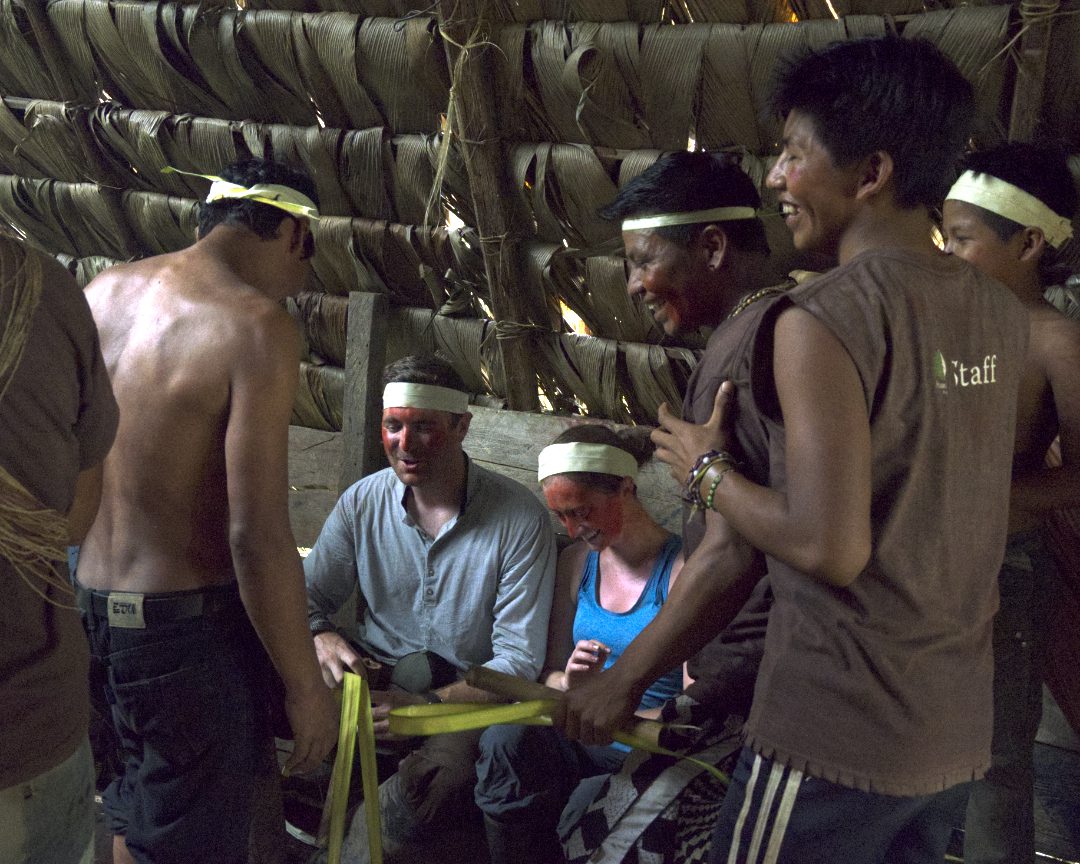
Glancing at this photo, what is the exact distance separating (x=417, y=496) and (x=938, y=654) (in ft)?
7.01

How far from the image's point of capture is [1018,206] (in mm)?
2217

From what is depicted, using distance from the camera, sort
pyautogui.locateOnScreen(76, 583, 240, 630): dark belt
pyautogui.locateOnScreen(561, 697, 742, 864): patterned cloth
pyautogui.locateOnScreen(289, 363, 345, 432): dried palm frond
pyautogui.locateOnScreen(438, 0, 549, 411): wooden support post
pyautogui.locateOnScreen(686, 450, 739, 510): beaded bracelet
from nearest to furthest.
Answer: pyautogui.locateOnScreen(686, 450, 739, 510): beaded bracelet → pyautogui.locateOnScreen(561, 697, 742, 864): patterned cloth → pyautogui.locateOnScreen(76, 583, 240, 630): dark belt → pyautogui.locateOnScreen(438, 0, 549, 411): wooden support post → pyautogui.locateOnScreen(289, 363, 345, 432): dried palm frond

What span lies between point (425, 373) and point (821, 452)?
2.17 metres

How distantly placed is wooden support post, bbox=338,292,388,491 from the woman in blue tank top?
3.13ft

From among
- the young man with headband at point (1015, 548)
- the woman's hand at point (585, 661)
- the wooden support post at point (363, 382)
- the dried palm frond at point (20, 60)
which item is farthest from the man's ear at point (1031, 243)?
the dried palm frond at point (20, 60)

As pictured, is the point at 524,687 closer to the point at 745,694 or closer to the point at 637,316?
the point at 745,694

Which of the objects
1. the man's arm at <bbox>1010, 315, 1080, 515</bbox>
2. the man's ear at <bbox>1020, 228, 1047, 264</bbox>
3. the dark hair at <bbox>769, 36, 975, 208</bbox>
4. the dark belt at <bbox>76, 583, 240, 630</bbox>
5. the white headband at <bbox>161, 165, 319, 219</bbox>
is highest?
the dark hair at <bbox>769, 36, 975, 208</bbox>

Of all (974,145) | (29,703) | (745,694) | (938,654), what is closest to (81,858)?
(29,703)

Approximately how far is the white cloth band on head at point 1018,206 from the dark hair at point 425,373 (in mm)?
1649

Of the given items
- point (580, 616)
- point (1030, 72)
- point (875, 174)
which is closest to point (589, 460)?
point (580, 616)

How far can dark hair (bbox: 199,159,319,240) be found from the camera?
242 cm

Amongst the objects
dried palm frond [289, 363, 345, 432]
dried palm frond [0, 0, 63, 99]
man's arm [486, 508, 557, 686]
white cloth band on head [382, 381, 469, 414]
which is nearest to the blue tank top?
man's arm [486, 508, 557, 686]

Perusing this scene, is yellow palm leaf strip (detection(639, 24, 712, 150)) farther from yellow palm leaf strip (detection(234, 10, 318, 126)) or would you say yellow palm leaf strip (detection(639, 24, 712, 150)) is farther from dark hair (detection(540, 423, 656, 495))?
yellow palm leaf strip (detection(234, 10, 318, 126))

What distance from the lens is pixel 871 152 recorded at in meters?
1.39
